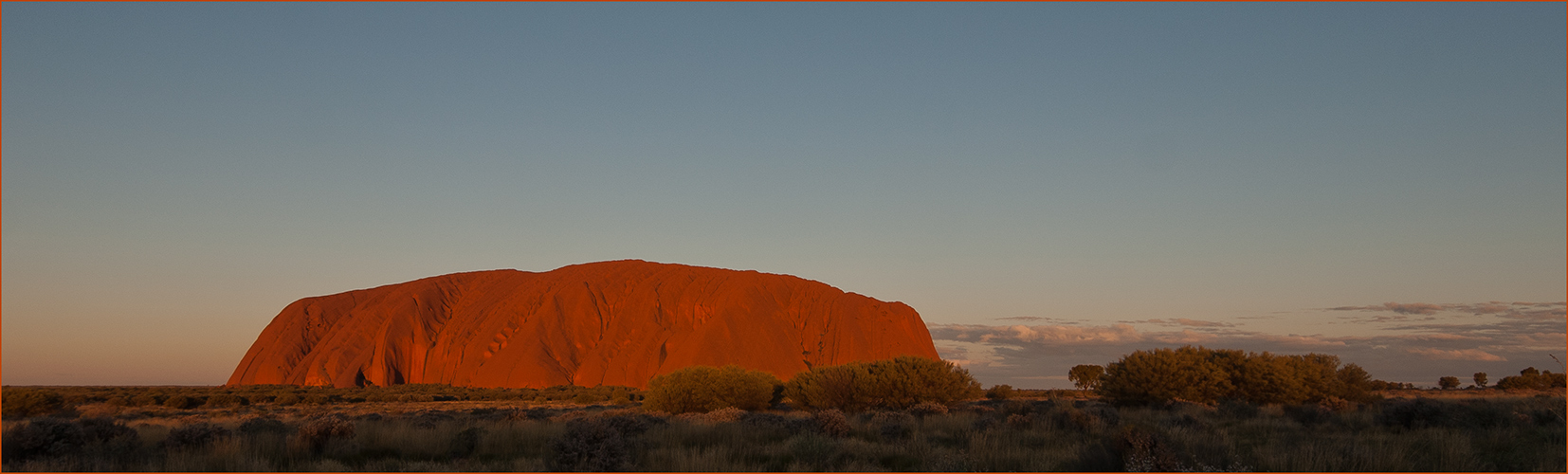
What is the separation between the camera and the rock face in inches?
3123

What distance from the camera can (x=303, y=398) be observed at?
5575 cm

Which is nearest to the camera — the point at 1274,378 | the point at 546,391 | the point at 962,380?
the point at 1274,378

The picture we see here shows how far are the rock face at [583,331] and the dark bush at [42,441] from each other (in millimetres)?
63503

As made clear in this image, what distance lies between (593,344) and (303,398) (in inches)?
1241

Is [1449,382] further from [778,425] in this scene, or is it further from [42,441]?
[42,441]

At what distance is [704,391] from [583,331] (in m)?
57.6

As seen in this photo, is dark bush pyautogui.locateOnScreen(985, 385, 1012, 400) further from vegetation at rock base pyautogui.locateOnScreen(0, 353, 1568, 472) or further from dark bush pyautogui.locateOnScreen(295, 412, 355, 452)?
dark bush pyautogui.locateOnScreen(295, 412, 355, 452)

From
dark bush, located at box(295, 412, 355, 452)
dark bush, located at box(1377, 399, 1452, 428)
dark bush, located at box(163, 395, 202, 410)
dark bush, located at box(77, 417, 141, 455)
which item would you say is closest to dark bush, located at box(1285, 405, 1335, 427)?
dark bush, located at box(1377, 399, 1452, 428)

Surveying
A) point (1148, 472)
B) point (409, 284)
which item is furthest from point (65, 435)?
point (409, 284)

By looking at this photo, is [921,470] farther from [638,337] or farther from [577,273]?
[577,273]

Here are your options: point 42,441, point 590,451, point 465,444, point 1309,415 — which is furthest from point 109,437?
point 1309,415

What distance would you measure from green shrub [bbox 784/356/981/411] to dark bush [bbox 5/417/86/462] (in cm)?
2165

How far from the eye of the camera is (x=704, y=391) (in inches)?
1222

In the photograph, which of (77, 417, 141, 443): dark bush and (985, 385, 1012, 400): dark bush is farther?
(985, 385, 1012, 400): dark bush
